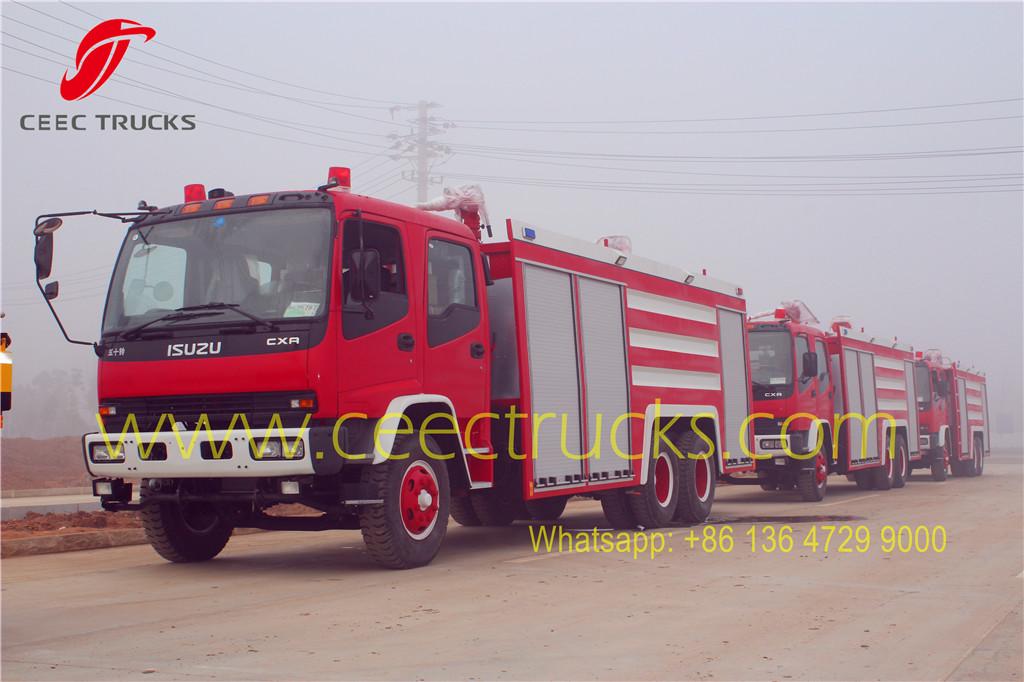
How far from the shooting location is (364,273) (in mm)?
8164

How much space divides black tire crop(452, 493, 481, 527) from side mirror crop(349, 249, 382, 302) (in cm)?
522

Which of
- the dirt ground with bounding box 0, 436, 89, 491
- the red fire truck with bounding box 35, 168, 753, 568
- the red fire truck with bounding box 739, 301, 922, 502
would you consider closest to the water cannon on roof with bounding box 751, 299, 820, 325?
the red fire truck with bounding box 739, 301, 922, 502

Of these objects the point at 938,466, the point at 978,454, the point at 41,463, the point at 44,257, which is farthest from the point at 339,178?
the point at 41,463

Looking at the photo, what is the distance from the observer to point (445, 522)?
9281mm

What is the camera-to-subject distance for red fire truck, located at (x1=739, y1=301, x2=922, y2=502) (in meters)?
18.1

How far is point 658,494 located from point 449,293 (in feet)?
15.2

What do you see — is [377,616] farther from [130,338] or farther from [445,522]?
[130,338]

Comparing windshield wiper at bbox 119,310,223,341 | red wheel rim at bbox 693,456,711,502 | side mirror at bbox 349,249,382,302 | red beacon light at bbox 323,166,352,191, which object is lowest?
red wheel rim at bbox 693,456,711,502

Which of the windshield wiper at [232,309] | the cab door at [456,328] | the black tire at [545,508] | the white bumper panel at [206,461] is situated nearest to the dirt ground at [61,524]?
the white bumper panel at [206,461]

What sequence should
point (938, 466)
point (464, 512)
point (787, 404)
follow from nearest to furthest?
point (464, 512) < point (787, 404) < point (938, 466)

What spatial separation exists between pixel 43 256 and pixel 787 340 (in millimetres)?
13155

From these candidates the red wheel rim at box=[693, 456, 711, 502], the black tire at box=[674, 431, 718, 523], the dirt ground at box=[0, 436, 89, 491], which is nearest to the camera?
the black tire at box=[674, 431, 718, 523]

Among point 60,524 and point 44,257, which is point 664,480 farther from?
point 44,257

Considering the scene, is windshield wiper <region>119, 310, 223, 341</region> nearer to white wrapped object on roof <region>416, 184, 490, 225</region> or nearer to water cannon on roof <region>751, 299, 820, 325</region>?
white wrapped object on roof <region>416, 184, 490, 225</region>
